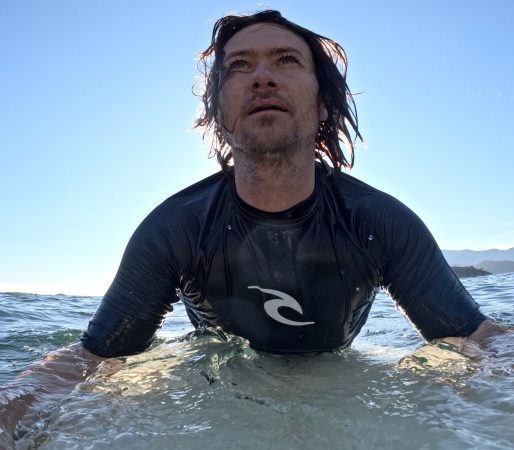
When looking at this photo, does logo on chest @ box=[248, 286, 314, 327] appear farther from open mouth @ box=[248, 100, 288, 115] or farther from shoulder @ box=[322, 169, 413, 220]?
open mouth @ box=[248, 100, 288, 115]

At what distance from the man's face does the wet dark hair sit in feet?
0.63

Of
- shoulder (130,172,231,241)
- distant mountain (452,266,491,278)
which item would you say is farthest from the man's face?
distant mountain (452,266,491,278)

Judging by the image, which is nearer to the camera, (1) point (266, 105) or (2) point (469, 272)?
(1) point (266, 105)

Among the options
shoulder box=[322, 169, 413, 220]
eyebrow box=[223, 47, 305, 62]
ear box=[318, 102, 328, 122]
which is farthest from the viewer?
ear box=[318, 102, 328, 122]

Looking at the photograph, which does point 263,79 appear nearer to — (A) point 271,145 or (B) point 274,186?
(A) point 271,145

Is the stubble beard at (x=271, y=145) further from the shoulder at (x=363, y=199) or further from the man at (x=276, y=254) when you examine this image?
the shoulder at (x=363, y=199)

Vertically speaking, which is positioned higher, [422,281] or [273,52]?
[273,52]

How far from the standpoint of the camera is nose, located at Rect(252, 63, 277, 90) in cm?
326

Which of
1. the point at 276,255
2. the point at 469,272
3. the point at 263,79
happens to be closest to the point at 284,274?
the point at 276,255

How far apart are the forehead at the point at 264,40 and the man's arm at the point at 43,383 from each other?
2.30 metres

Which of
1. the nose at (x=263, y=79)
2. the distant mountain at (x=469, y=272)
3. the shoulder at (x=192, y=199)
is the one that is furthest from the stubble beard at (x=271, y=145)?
the distant mountain at (x=469, y=272)

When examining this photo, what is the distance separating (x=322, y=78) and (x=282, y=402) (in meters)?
2.68

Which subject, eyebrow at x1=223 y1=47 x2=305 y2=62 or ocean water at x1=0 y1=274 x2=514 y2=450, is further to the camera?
eyebrow at x1=223 y1=47 x2=305 y2=62

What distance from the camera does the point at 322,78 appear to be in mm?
4043
